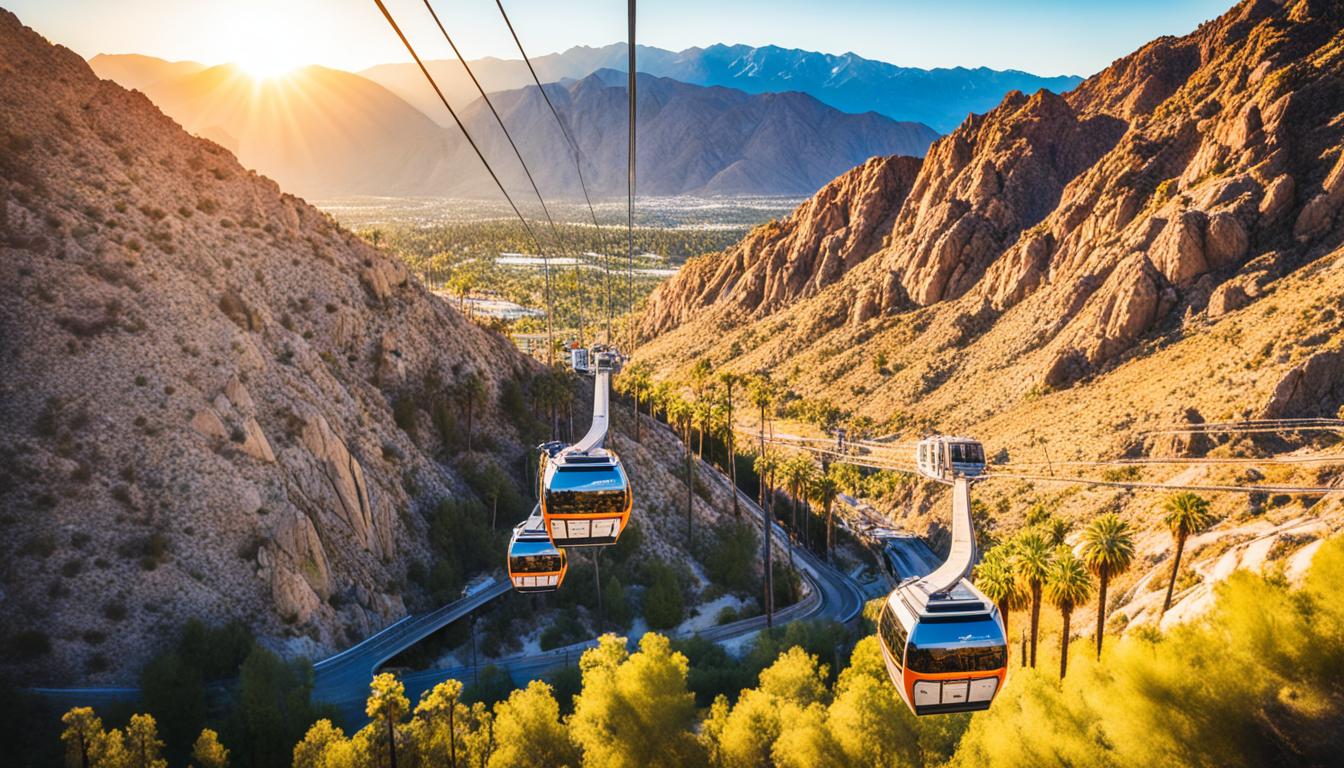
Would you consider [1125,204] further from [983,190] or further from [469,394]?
[469,394]

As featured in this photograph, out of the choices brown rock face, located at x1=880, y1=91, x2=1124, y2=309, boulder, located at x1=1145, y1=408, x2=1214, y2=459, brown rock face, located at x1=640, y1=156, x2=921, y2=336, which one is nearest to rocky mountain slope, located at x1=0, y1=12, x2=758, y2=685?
boulder, located at x1=1145, y1=408, x2=1214, y2=459

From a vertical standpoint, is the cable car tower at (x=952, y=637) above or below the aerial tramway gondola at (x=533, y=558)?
above

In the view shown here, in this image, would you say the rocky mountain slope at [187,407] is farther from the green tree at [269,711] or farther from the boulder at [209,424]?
the green tree at [269,711]

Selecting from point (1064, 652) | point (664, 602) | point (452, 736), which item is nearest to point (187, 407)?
point (452, 736)

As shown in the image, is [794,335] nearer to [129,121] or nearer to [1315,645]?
[129,121]

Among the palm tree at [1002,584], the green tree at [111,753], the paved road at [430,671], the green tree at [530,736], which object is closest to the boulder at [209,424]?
the paved road at [430,671]
